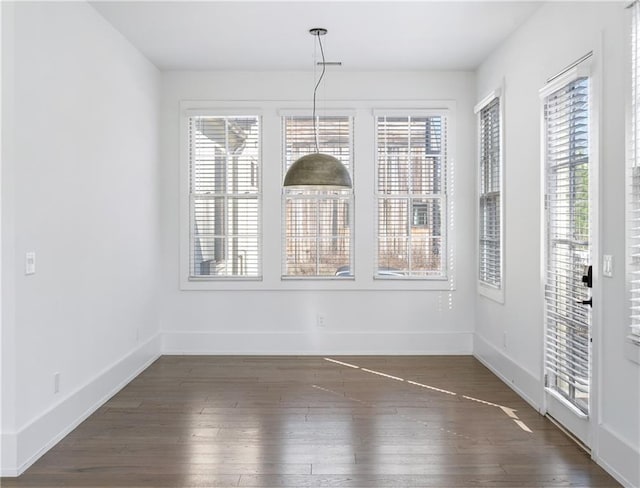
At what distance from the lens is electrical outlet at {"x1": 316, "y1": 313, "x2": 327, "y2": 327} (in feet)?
22.2

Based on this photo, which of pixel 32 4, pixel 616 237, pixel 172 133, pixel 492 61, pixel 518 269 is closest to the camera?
pixel 616 237

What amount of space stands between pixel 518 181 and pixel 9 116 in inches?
152

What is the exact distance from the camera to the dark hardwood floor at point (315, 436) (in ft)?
11.2

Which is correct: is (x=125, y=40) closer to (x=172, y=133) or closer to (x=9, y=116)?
(x=172, y=133)

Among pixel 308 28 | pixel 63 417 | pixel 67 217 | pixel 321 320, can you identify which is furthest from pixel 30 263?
pixel 321 320

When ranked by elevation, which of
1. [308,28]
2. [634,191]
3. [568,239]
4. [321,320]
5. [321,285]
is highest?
[308,28]

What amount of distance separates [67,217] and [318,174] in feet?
5.94

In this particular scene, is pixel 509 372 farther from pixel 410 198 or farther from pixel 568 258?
pixel 410 198

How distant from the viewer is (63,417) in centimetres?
409

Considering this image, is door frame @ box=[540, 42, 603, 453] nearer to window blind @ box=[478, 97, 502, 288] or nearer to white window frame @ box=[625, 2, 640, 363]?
white window frame @ box=[625, 2, 640, 363]

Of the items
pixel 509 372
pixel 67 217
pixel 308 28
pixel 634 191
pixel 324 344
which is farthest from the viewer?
pixel 324 344

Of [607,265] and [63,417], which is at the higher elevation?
[607,265]

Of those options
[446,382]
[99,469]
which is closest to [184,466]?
[99,469]

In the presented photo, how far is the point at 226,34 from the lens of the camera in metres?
5.36
